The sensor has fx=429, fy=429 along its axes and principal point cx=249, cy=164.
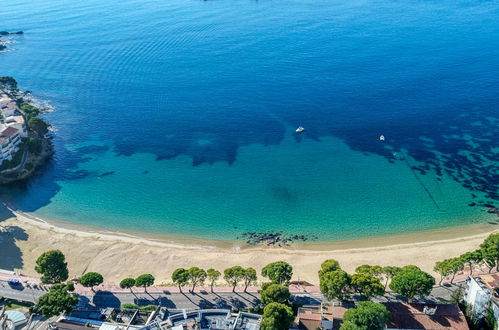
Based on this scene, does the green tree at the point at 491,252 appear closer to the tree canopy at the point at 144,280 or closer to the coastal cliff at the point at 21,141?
the tree canopy at the point at 144,280

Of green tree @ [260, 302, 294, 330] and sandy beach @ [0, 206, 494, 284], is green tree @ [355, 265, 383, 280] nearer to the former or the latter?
sandy beach @ [0, 206, 494, 284]

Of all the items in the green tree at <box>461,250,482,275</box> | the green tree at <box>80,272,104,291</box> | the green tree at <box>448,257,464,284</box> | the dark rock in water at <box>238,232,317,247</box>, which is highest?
the green tree at <box>461,250,482,275</box>

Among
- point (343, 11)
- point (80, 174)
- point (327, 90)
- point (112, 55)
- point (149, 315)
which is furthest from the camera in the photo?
point (343, 11)

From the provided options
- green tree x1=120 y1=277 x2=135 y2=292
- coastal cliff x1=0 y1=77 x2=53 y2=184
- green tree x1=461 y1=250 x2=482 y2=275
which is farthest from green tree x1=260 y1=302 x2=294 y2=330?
coastal cliff x1=0 y1=77 x2=53 y2=184

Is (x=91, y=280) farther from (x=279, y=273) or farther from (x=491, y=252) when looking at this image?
(x=491, y=252)

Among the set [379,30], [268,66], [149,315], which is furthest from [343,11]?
[149,315]

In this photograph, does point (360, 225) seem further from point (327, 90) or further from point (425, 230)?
point (327, 90)

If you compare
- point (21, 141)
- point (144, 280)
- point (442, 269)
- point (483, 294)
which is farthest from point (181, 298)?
point (21, 141)

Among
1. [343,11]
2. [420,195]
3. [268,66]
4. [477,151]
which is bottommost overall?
[420,195]

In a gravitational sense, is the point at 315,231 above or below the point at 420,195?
below
